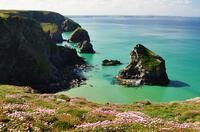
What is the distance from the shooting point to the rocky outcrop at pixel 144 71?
74.2 meters

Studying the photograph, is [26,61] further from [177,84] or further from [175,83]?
[177,84]

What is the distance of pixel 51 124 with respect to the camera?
35.7ft

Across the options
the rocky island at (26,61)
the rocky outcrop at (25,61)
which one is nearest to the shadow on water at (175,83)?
the rocky island at (26,61)

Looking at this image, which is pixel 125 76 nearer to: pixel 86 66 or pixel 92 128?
pixel 86 66

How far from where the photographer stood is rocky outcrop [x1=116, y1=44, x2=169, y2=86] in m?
74.2

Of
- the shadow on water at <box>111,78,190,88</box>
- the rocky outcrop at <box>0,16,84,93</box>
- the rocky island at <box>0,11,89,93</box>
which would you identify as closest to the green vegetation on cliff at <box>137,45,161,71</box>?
the shadow on water at <box>111,78,190,88</box>

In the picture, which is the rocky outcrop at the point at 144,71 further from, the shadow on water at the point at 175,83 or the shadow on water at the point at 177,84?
the shadow on water at the point at 177,84

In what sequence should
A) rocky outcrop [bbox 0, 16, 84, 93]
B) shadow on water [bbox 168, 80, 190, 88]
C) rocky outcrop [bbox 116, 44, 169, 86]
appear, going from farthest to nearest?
shadow on water [bbox 168, 80, 190, 88]
rocky outcrop [bbox 116, 44, 169, 86]
rocky outcrop [bbox 0, 16, 84, 93]

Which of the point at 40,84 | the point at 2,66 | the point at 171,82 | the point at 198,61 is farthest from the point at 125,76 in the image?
the point at 198,61

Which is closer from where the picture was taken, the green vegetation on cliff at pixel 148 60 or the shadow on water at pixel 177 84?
the green vegetation on cliff at pixel 148 60

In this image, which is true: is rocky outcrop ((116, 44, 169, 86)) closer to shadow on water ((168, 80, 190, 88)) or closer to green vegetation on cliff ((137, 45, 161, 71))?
green vegetation on cliff ((137, 45, 161, 71))

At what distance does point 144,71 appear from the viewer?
246 ft

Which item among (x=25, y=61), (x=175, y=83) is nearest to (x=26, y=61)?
(x=25, y=61)

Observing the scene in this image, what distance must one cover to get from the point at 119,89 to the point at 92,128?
198 feet
